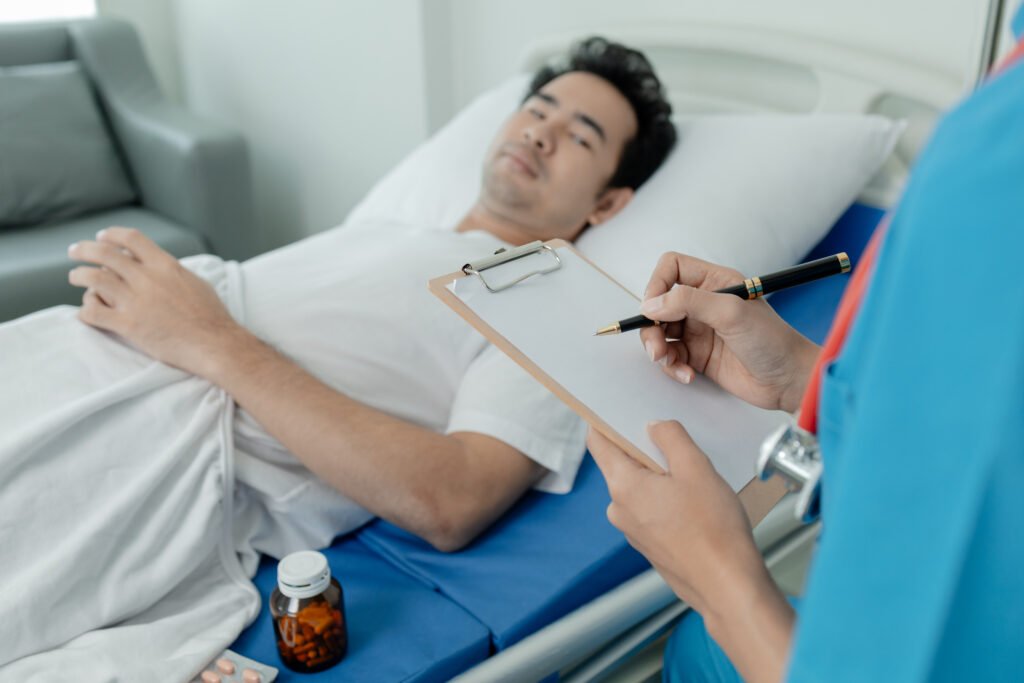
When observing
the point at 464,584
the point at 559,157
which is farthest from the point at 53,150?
the point at 464,584

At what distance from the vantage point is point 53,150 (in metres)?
2.59

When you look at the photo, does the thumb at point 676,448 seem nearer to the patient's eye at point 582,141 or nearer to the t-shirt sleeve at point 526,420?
the t-shirt sleeve at point 526,420

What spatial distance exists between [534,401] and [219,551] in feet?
1.44

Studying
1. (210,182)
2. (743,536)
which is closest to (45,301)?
(210,182)

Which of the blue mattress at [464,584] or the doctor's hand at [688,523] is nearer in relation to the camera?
the doctor's hand at [688,523]

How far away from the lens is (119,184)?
273 centimetres

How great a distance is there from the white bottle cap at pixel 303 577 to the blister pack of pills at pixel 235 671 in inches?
3.6

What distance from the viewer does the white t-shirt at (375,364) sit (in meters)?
1.20

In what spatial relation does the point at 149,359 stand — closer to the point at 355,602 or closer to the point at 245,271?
the point at 245,271

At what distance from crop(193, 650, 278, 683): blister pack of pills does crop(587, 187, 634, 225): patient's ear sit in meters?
1.00

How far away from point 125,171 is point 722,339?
7.73 ft

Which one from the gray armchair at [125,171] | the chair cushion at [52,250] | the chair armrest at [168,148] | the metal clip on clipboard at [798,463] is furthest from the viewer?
the chair armrest at [168,148]

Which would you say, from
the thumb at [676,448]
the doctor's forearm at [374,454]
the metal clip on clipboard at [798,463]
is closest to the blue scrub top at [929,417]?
the metal clip on clipboard at [798,463]

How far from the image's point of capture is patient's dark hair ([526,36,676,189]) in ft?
5.65
